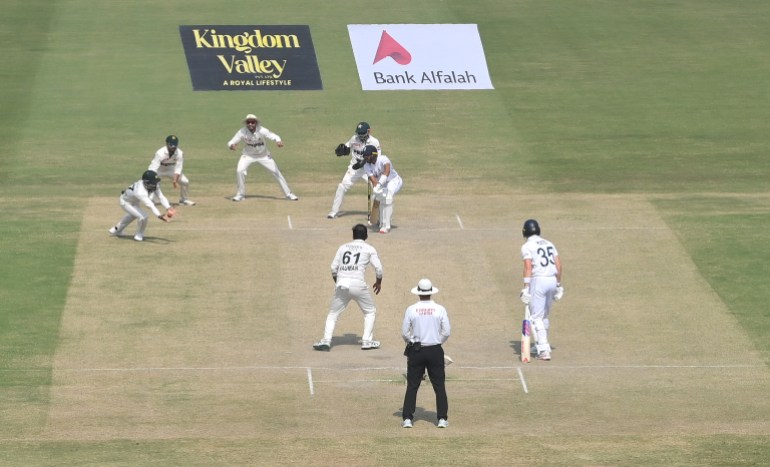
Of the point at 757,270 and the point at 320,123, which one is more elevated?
the point at 320,123

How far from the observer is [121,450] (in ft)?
70.8

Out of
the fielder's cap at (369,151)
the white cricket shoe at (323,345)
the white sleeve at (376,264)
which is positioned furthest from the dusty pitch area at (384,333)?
the fielder's cap at (369,151)

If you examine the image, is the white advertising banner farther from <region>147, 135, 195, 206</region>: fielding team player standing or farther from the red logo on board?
<region>147, 135, 195, 206</region>: fielding team player standing

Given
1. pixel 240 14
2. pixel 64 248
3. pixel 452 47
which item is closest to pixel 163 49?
pixel 240 14

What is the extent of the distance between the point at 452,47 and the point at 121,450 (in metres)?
28.0

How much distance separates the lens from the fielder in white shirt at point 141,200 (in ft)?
104

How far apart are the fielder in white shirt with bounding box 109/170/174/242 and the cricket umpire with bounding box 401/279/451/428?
1053 centimetres

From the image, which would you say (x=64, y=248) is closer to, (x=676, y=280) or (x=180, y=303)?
(x=180, y=303)

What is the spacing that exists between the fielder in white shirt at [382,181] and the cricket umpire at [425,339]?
33.6 feet

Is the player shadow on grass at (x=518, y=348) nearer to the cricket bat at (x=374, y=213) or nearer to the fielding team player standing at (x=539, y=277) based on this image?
the fielding team player standing at (x=539, y=277)

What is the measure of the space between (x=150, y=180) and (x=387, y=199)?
5.13m

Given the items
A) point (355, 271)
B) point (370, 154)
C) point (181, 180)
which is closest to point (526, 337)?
point (355, 271)

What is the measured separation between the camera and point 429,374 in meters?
22.5

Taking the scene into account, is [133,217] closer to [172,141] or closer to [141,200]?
[141,200]
